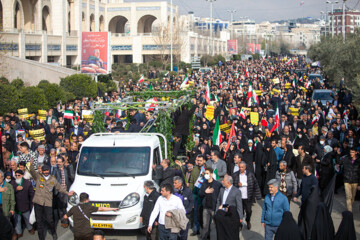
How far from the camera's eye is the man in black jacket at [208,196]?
847 centimetres

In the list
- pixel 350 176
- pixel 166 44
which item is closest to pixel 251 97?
pixel 350 176

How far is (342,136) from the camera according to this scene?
14.1 m

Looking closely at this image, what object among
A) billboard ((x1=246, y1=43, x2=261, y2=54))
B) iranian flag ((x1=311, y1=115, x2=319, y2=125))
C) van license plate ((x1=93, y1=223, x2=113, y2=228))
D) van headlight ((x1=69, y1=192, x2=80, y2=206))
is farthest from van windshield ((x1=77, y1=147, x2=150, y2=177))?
billboard ((x1=246, y1=43, x2=261, y2=54))

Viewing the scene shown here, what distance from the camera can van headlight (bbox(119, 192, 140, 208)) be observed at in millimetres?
8582

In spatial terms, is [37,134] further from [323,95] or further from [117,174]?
[323,95]

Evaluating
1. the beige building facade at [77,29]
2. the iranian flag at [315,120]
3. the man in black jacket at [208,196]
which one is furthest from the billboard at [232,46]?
the man in black jacket at [208,196]

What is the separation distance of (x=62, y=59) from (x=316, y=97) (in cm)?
3359

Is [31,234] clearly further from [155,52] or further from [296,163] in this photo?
[155,52]

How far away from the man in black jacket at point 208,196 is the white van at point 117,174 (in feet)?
3.74

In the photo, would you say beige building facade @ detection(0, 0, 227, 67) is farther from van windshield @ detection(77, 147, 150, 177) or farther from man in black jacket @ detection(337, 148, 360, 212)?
man in black jacket @ detection(337, 148, 360, 212)

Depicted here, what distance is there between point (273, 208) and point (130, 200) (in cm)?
263

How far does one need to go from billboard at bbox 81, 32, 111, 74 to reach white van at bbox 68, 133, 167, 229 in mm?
19874

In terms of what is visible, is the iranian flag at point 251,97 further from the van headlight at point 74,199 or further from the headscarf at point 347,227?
the headscarf at point 347,227

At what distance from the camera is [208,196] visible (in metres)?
8.59
